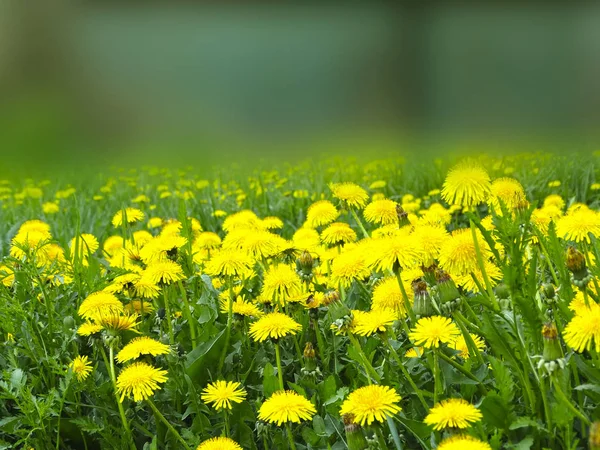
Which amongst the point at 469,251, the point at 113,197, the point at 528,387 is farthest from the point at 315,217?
the point at 113,197

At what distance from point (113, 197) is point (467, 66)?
1643 millimetres

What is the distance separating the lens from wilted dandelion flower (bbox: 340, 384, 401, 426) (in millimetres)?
684

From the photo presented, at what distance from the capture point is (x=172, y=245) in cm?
109

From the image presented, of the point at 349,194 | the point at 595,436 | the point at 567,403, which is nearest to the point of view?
the point at 595,436

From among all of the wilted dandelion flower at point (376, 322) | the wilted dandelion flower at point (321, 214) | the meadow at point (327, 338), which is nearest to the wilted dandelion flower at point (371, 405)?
the meadow at point (327, 338)

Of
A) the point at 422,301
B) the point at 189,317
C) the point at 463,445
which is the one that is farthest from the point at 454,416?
the point at 189,317

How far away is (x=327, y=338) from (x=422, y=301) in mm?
320

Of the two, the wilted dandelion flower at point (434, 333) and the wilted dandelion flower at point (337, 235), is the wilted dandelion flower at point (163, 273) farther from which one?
the wilted dandelion flower at point (434, 333)

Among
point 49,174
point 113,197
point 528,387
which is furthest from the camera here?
point 49,174

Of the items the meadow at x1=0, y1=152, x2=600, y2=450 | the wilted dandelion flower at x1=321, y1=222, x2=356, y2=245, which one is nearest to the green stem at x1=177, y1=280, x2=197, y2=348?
the meadow at x1=0, y1=152, x2=600, y2=450

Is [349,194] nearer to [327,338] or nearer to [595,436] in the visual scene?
[327,338]

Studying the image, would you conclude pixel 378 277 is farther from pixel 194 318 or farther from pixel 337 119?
pixel 337 119

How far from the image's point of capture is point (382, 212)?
1.06 m

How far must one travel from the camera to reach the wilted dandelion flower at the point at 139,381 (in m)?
0.81
